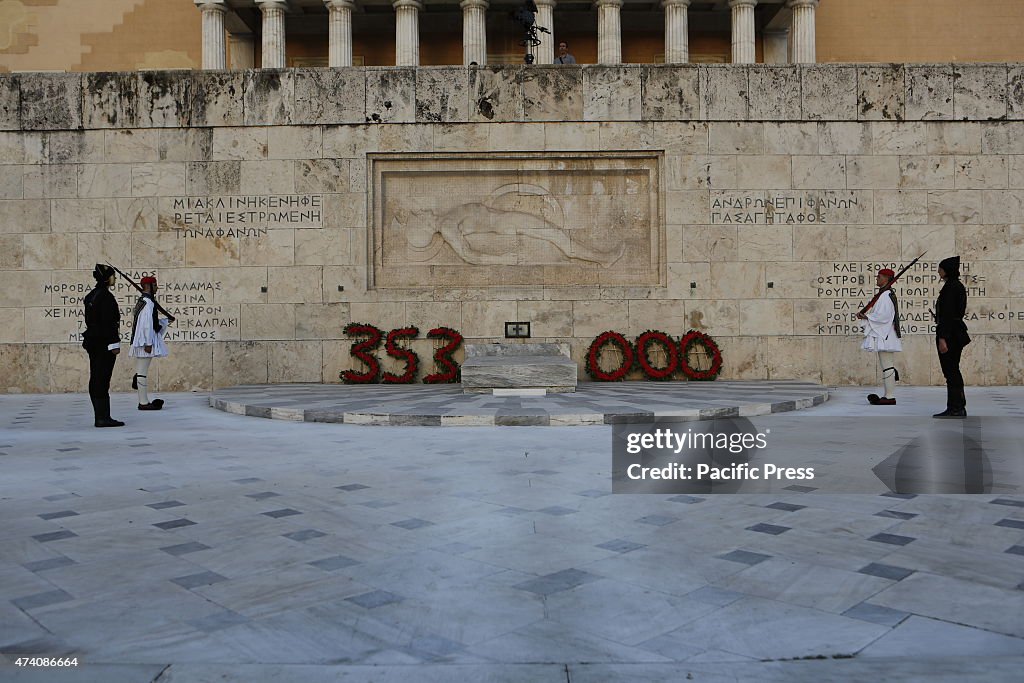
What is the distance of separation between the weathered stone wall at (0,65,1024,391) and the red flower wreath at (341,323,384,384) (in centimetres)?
29

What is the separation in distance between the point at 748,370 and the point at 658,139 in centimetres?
478

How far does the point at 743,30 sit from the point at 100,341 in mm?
33128

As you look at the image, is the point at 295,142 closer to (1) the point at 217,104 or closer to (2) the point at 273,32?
(1) the point at 217,104

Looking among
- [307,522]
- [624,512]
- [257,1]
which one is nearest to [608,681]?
[624,512]

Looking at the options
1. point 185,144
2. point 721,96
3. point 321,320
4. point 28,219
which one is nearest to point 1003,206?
point 721,96

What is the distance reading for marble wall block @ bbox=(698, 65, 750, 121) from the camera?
1506 cm

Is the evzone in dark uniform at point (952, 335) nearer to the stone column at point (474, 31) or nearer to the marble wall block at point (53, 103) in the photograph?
the marble wall block at point (53, 103)

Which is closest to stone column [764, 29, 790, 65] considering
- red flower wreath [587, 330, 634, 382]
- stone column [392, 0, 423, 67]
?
stone column [392, 0, 423, 67]

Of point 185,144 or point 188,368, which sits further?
point 185,144

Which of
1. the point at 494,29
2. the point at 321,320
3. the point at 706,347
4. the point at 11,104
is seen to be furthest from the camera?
the point at 494,29

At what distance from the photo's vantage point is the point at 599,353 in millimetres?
14859

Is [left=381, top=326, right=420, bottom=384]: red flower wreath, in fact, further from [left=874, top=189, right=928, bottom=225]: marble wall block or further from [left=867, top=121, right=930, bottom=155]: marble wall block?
[left=867, top=121, right=930, bottom=155]: marble wall block

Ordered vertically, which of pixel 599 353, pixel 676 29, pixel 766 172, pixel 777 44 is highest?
pixel 777 44

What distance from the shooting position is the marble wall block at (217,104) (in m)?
15.1
